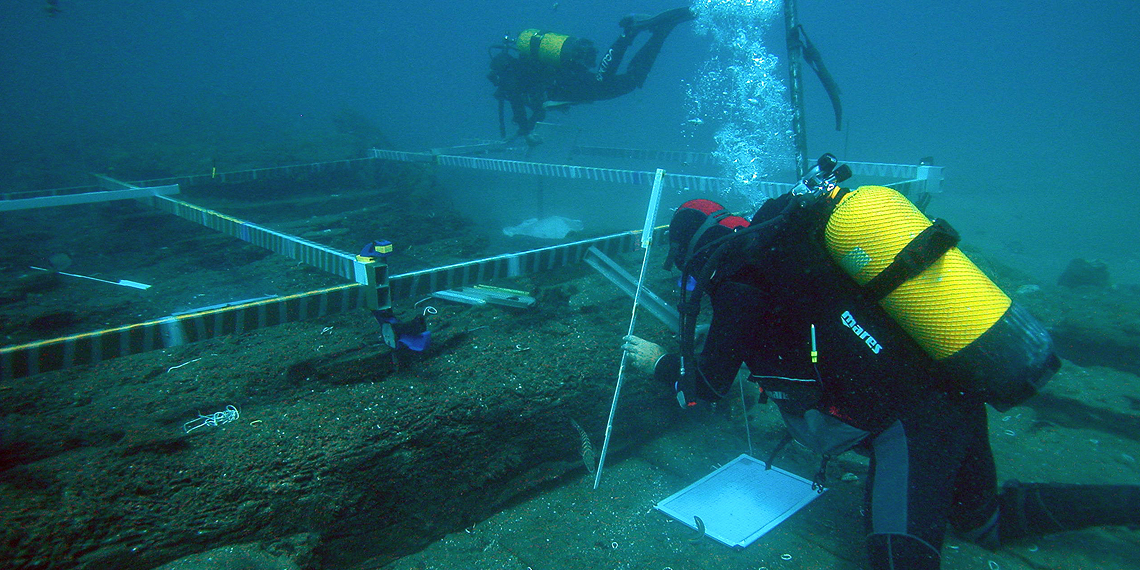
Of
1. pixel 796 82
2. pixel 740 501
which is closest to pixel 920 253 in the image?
pixel 740 501

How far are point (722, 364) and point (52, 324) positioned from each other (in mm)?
5267

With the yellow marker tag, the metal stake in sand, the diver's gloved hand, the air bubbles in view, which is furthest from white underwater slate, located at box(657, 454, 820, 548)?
the air bubbles

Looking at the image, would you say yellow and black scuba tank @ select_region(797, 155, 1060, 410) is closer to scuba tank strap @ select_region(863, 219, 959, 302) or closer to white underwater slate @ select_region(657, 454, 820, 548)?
scuba tank strap @ select_region(863, 219, 959, 302)

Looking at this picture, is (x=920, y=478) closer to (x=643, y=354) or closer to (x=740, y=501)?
(x=740, y=501)

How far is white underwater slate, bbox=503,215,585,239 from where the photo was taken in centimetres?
1037

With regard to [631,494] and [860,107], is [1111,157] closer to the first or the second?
[860,107]

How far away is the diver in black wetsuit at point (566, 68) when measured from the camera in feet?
29.4

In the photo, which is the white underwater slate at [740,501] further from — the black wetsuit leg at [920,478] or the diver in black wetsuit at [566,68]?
the diver in black wetsuit at [566,68]

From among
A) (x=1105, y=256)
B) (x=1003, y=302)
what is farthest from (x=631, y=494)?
(x=1105, y=256)

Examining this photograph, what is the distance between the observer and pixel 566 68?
927cm

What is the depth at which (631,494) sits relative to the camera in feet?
10.8

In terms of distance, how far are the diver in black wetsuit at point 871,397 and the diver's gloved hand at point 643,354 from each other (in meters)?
0.45

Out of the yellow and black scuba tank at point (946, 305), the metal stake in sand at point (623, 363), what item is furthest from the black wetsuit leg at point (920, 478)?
the metal stake in sand at point (623, 363)

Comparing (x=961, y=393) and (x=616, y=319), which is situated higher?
(x=961, y=393)
